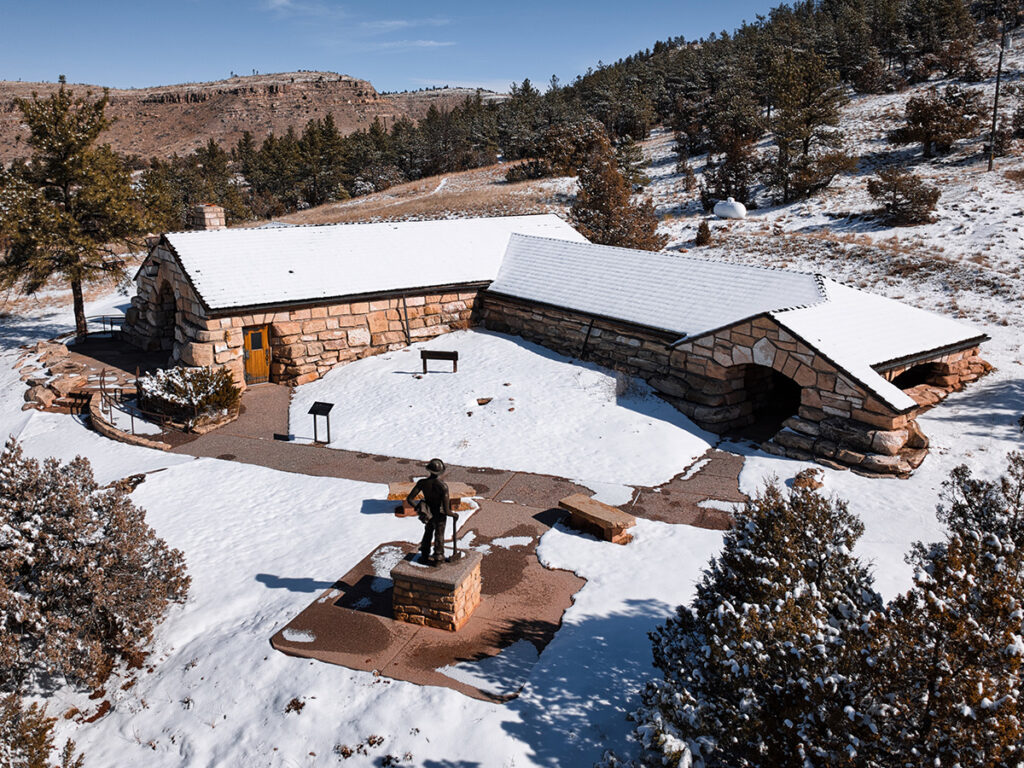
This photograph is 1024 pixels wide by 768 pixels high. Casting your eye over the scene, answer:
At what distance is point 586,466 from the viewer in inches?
511

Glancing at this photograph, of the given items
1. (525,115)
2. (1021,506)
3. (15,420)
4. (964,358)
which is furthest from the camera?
(525,115)

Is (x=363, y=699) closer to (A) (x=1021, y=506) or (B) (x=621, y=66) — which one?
(A) (x=1021, y=506)

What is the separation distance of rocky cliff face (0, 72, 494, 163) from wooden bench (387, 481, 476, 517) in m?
120

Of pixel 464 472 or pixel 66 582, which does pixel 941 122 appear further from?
pixel 66 582

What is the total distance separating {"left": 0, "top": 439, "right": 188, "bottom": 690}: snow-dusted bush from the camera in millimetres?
7445

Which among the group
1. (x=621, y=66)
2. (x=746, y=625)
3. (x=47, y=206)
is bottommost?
(x=746, y=625)

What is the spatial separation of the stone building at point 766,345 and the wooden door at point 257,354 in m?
6.84

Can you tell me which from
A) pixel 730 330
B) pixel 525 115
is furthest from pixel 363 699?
pixel 525 115

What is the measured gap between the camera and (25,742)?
20.0 feet

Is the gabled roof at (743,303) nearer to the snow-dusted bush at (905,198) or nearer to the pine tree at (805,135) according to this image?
the snow-dusted bush at (905,198)

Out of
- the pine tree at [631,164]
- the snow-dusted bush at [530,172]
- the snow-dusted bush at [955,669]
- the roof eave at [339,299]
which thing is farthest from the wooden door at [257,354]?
the snow-dusted bush at [530,172]

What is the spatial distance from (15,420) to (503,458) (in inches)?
466

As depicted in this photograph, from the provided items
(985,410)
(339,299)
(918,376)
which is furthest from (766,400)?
(339,299)

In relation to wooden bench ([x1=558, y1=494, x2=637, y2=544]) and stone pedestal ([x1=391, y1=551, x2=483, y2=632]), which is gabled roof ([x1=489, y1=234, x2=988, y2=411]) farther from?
stone pedestal ([x1=391, y1=551, x2=483, y2=632])
